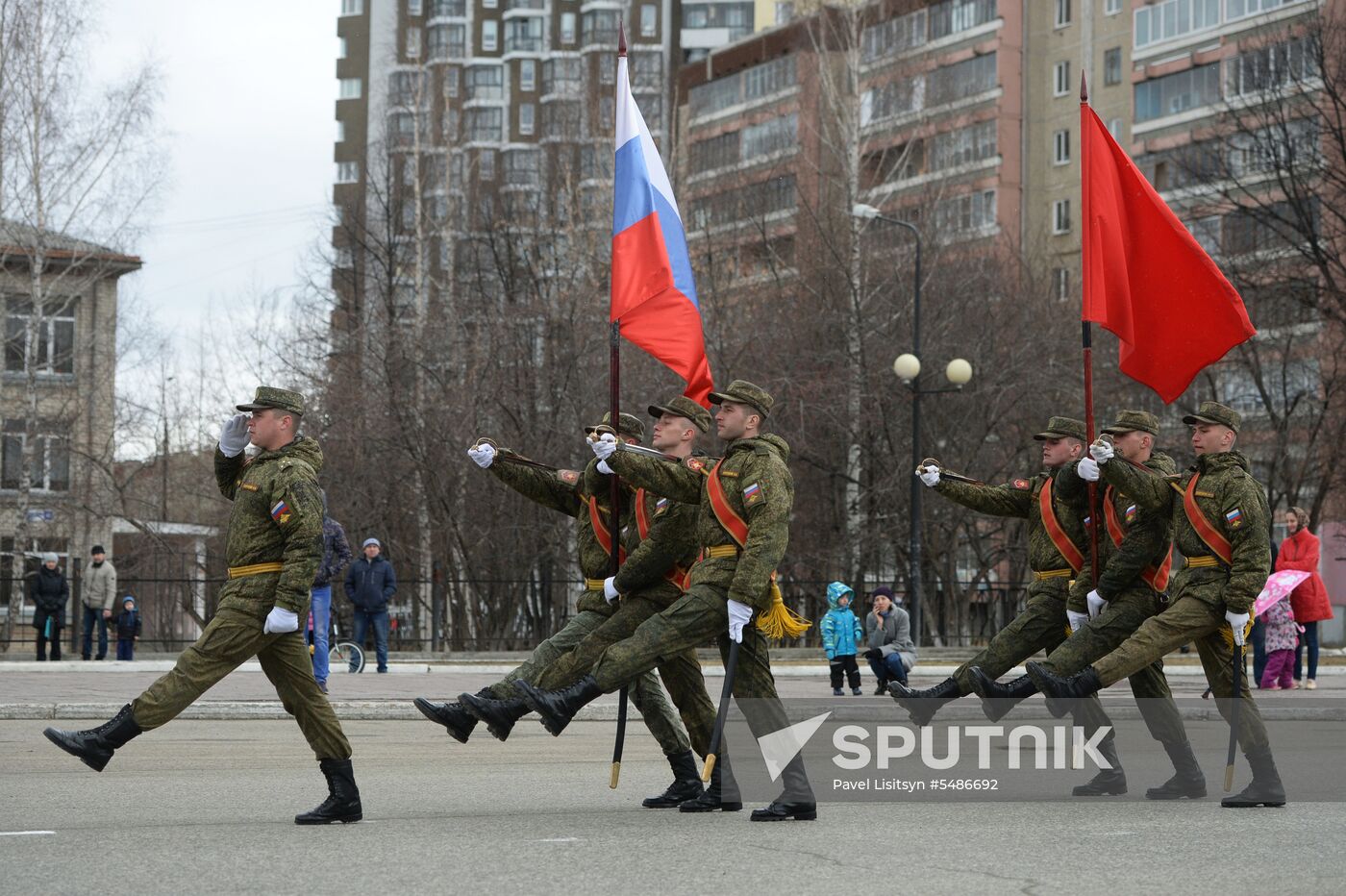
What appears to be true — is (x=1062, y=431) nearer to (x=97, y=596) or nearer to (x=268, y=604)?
(x=268, y=604)

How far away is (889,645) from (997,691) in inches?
360

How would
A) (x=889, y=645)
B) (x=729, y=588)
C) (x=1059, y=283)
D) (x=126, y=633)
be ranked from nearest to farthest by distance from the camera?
(x=729, y=588), (x=889, y=645), (x=126, y=633), (x=1059, y=283)

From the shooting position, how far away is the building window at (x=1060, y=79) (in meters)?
67.8

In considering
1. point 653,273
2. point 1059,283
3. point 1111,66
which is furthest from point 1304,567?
point 1111,66

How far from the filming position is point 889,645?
18.8m

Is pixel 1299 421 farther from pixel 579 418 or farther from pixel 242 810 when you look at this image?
pixel 242 810

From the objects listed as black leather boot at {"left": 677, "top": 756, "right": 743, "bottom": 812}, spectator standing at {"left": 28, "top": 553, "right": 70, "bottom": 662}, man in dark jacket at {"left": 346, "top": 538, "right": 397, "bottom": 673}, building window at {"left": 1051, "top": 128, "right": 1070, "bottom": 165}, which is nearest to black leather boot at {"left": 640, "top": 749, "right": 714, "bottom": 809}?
black leather boot at {"left": 677, "top": 756, "right": 743, "bottom": 812}

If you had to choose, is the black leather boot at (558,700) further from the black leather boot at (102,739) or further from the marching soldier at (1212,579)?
the marching soldier at (1212,579)

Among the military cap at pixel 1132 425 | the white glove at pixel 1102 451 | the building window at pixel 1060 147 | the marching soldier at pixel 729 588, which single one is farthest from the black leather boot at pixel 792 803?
the building window at pixel 1060 147

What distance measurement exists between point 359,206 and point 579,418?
1355 cm

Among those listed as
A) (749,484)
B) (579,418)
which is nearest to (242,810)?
(749,484)

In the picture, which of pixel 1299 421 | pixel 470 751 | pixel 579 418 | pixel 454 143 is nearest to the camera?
pixel 470 751

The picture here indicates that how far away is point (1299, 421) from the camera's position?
133 feet

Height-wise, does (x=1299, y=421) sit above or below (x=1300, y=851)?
above
